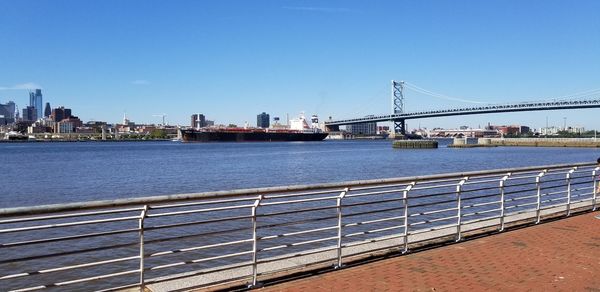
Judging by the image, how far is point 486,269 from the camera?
6.92m

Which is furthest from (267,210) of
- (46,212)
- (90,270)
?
(46,212)

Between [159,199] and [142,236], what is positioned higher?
[159,199]

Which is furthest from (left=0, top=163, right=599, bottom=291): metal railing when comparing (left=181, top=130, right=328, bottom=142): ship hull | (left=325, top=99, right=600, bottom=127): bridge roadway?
(left=181, top=130, right=328, bottom=142): ship hull

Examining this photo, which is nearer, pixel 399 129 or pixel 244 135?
pixel 399 129

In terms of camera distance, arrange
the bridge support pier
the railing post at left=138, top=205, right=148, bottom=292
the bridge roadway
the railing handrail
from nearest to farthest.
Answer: the railing handrail, the railing post at left=138, top=205, right=148, bottom=292, the bridge roadway, the bridge support pier

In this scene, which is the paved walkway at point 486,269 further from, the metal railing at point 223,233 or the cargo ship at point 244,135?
the cargo ship at point 244,135

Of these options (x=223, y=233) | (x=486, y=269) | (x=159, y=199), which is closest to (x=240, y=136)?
(x=486, y=269)

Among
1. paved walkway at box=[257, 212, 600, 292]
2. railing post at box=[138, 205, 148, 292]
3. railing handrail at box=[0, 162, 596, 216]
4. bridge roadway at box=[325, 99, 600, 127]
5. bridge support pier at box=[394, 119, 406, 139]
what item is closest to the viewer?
→ railing handrail at box=[0, 162, 596, 216]

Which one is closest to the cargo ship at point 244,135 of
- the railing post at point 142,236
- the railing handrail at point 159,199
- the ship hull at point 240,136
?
the ship hull at point 240,136

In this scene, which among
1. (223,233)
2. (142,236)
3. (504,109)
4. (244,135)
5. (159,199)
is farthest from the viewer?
(244,135)

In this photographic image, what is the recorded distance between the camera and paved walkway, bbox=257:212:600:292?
6168 millimetres

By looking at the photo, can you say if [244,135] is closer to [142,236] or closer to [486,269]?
[486,269]

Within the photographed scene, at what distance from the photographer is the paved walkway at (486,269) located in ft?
20.2

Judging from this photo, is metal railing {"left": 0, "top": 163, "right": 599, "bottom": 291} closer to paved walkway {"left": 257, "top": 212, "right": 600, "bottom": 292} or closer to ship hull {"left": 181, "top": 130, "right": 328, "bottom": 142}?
paved walkway {"left": 257, "top": 212, "right": 600, "bottom": 292}
